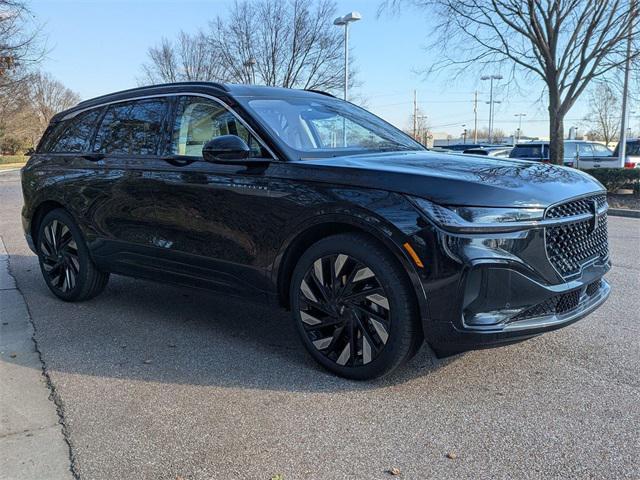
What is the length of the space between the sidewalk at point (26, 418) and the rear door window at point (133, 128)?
163cm

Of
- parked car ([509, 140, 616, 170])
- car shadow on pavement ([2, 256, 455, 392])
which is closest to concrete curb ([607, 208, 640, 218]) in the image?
parked car ([509, 140, 616, 170])

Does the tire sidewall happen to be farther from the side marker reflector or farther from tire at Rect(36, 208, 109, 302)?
the side marker reflector

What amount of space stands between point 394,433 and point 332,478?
0.48 meters

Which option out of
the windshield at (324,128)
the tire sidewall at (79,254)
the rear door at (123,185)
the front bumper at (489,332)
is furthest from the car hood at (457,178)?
the tire sidewall at (79,254)

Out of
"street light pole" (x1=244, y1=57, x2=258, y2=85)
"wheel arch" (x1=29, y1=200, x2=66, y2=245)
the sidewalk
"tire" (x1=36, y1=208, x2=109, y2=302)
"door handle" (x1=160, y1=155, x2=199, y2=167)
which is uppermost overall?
"street light pole" (x1=244, y1=57, x2=258, y2=85)

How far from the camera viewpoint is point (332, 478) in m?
2.44

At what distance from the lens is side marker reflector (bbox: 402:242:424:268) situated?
2.95 metres

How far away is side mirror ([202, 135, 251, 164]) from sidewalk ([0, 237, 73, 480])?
5.73 ft

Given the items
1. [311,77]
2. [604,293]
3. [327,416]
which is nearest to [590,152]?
[311,77]

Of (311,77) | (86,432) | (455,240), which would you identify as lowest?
(86,432)

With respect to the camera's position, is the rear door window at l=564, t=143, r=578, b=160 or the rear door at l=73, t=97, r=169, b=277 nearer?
the rear door at l=73, t=97, r=169, b=277

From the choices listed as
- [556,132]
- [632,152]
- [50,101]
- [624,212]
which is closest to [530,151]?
[632,152]

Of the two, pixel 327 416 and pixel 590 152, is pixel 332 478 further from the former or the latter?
pixel 590 152

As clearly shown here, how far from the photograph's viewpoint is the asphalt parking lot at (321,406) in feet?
8.38
